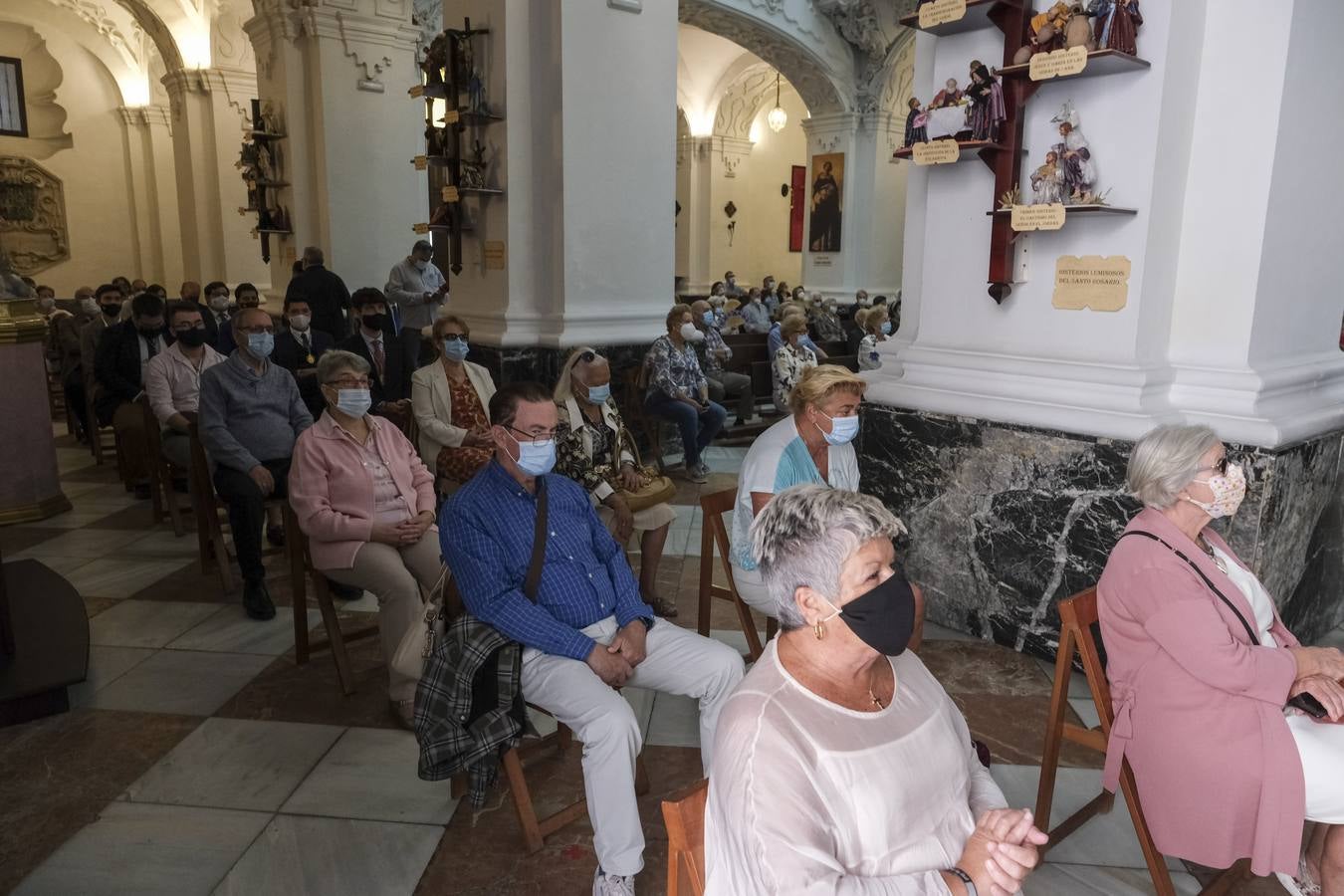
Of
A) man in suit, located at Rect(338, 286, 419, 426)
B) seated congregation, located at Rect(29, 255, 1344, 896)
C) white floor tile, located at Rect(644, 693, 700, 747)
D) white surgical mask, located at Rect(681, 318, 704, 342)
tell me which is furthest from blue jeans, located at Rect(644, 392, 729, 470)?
white floor tile, located at Rect(644, 693, 700, 747)

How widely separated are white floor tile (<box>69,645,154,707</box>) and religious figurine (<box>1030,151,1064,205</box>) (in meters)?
3.94

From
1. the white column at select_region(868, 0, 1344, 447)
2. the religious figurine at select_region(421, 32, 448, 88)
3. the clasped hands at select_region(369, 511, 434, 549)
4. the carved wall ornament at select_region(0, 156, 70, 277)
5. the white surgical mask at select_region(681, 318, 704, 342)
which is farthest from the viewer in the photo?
the carved wall ornament at select_region(0, 156, 70, 277)

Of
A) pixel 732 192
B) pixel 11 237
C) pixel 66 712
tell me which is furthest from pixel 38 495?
pixel 732 192

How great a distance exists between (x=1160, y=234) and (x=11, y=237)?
17.8m

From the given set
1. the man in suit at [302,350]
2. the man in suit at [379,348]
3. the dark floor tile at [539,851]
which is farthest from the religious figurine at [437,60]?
Result: the dark floor tile at [539,851]

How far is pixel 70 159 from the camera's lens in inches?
625

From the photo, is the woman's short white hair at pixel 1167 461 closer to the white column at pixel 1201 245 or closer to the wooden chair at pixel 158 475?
the white column at pixel 1201 245

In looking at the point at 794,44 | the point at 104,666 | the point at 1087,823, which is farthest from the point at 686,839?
the point at 794,44

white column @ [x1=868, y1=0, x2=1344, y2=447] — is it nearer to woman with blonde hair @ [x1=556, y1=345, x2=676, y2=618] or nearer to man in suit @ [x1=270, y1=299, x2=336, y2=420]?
woman with blonde hair @ [x1=556, y1=345, x2=676, y2=618]

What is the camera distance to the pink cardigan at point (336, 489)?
3336 mm

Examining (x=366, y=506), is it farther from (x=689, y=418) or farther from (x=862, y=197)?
(x=862, y=197)

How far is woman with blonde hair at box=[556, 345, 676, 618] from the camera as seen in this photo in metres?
3.93

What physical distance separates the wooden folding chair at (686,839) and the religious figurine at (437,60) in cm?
609

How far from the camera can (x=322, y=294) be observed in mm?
7676
